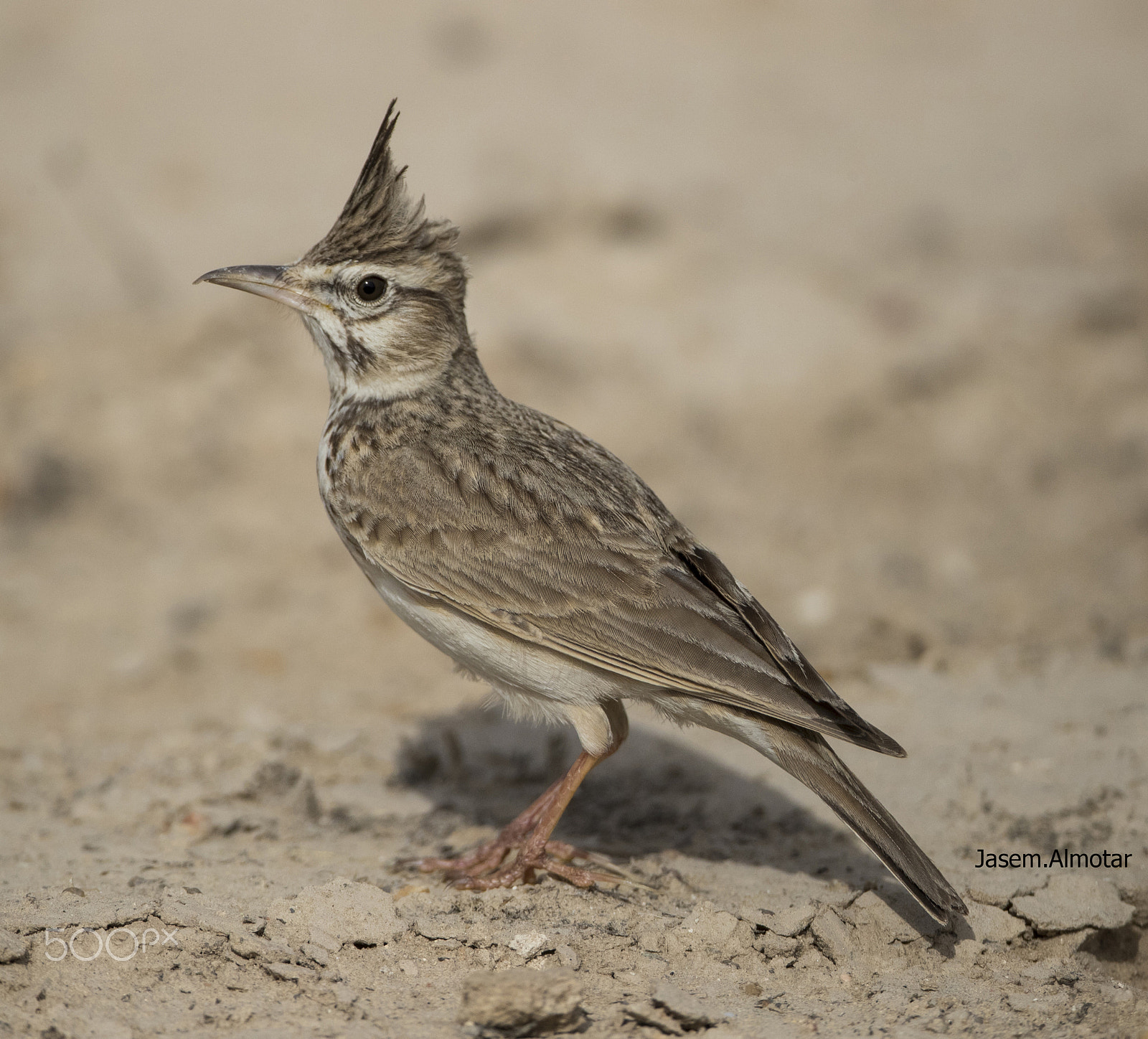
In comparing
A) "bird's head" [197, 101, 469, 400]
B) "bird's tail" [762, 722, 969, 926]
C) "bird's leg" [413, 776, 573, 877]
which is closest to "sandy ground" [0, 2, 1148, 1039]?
"bird's leg" [413, 776, 573, 877]

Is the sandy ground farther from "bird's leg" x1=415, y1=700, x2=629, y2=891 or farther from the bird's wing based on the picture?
the bird's wing

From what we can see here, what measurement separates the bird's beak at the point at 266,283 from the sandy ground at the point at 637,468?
6.70 feet

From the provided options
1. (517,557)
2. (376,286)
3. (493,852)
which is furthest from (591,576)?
(376,286)

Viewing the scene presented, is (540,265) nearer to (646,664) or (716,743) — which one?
(716,743)

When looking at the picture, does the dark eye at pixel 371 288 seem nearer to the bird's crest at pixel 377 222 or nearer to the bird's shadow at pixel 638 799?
the bird's crest at pixel 377 222

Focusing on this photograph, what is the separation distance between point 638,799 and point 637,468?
11.2 feet

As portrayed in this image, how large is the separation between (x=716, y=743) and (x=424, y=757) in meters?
1.34

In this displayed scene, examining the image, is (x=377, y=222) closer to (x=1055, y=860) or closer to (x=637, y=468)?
(x=1055, y=860)

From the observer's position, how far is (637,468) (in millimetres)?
8289

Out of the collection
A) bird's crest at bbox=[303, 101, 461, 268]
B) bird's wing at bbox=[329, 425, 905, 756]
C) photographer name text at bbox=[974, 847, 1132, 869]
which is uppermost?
bird's crest at bbox=[303, 101, 461, 268]

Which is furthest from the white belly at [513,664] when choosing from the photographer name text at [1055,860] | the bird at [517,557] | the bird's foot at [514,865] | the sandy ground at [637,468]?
the photographer name text at [1055,860]

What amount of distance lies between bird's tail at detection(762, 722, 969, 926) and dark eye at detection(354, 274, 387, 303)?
219cm

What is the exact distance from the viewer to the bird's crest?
4605 mm

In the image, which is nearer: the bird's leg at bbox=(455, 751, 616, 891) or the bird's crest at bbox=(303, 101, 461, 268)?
the bird's leg at bbox=(455, 751, 616, 891)
